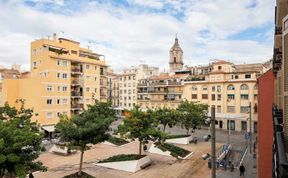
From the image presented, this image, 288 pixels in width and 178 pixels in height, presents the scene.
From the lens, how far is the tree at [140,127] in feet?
84.6

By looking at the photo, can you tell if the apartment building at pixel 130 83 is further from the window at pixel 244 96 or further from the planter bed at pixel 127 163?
the planter bed at pixel 127 163

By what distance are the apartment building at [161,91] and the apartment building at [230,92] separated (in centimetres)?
524

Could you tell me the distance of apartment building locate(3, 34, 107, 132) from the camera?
139ft

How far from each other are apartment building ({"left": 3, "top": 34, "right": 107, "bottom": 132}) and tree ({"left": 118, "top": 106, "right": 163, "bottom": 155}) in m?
19.2

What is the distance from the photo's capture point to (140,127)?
86.0 ft

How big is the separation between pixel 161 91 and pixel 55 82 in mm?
33581

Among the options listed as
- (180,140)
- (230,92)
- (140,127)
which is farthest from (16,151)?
(230,92)

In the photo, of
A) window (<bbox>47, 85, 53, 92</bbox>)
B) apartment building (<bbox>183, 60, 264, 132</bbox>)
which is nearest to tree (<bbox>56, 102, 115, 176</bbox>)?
window (<bbox>47, 85, 53, 92</bbox>)

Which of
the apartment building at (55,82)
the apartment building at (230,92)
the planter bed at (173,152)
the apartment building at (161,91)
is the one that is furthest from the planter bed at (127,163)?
the apartment building at (161,91)

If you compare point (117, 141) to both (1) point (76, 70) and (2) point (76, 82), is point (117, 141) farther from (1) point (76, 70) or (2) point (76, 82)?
(1) point (76, 70)

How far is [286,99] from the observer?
6.95m

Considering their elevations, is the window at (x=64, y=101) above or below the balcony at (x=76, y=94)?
below

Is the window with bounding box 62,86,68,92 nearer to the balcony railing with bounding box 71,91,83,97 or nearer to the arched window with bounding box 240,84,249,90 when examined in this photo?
the balcony railing with bounding box 71,91,83,97

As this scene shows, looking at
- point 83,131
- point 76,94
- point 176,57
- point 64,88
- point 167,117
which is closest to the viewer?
point 83,131
